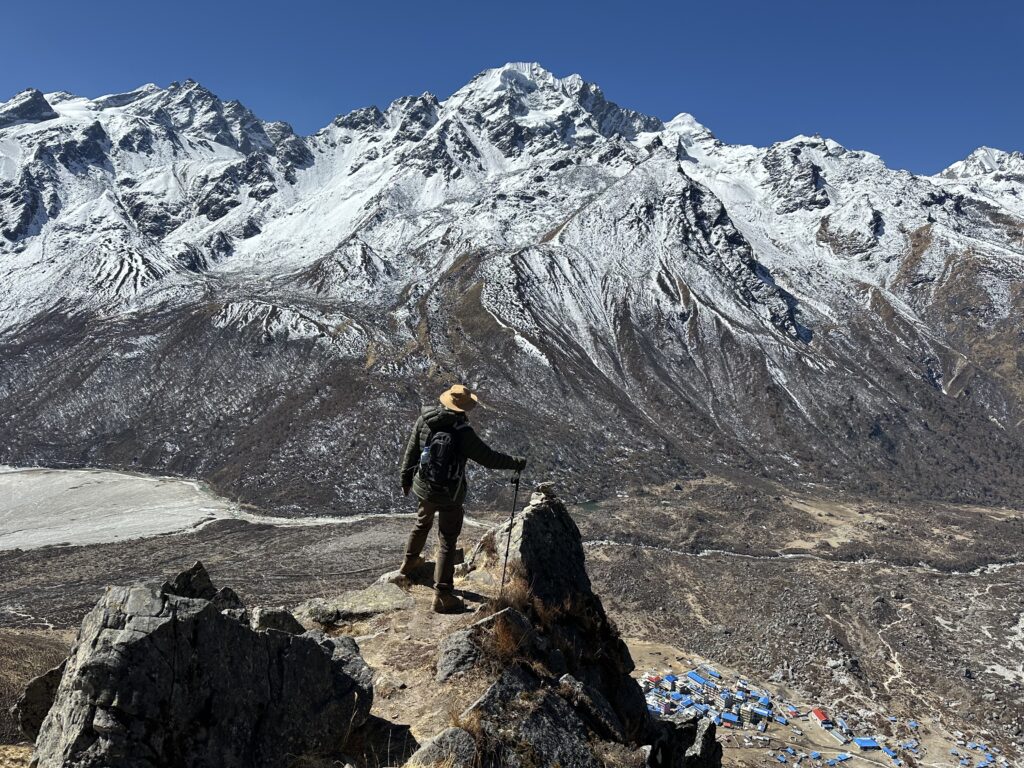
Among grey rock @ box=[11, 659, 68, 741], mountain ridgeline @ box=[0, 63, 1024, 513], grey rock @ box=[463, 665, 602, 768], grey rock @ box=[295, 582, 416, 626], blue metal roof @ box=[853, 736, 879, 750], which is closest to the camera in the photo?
grey rock @ box=[463, 665, 602, 768]

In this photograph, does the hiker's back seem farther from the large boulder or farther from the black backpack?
the large boulder

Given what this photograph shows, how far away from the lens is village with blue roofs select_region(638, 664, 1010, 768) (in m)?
30.8

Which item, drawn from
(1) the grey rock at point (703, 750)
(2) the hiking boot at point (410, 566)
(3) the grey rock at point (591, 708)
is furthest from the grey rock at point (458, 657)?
(1) the grey rock at point (703, 750)

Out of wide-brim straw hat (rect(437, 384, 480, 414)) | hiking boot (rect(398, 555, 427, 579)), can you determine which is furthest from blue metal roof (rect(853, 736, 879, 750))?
wide-brim straw hat (rect(437, 384, 480, 414))

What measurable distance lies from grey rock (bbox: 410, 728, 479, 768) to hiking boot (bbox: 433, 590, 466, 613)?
377cm

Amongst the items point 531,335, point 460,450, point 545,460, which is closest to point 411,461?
point 460,450

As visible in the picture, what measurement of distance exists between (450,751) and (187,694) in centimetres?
248

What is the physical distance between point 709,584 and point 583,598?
48.2 meters

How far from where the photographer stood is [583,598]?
34.0 feet

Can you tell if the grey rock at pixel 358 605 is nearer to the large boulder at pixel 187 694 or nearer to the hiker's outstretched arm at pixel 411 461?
the hiker's outstretched arm at pixel 411 461

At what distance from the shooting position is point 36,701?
21.6ft

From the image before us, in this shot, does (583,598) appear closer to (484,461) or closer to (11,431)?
(484,461)

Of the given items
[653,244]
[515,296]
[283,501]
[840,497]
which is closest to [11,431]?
[283,501]

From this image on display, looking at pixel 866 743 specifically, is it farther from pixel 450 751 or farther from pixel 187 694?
pixel 187 694
